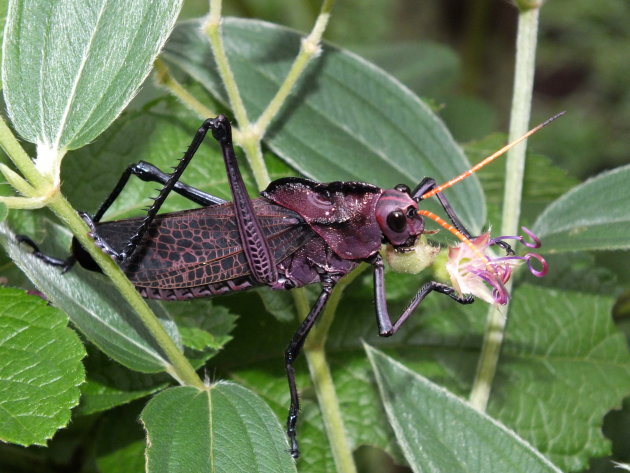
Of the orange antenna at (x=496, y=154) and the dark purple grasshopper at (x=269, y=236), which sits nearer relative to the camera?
the orange antenna at (x=496, y=154)

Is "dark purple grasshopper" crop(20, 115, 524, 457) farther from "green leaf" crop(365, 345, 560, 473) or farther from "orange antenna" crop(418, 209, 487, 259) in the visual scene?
"green leaf" crop(365, 345, 560, 473)

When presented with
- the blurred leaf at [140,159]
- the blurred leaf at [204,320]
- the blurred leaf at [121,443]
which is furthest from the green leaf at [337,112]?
the blurred leaf at [121,443]

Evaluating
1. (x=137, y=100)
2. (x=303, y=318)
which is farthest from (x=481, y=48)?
(x=303, y=318)

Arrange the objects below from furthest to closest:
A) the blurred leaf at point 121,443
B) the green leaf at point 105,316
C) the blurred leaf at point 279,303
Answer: the blurred leaf at point 279,303
the blurred leaf at point 121,443
the green leaf at point 105,316

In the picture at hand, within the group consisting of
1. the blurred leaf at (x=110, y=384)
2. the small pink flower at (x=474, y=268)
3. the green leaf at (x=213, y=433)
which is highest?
the small pink flower at (x=474, y=268)

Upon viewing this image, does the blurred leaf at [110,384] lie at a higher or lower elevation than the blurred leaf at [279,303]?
lower

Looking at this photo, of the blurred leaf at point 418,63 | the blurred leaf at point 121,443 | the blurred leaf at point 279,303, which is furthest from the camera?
the blurred leaf at point 418,63

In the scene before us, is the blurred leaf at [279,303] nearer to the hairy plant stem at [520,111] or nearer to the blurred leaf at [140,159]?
the blurred leaf at [140,159]
